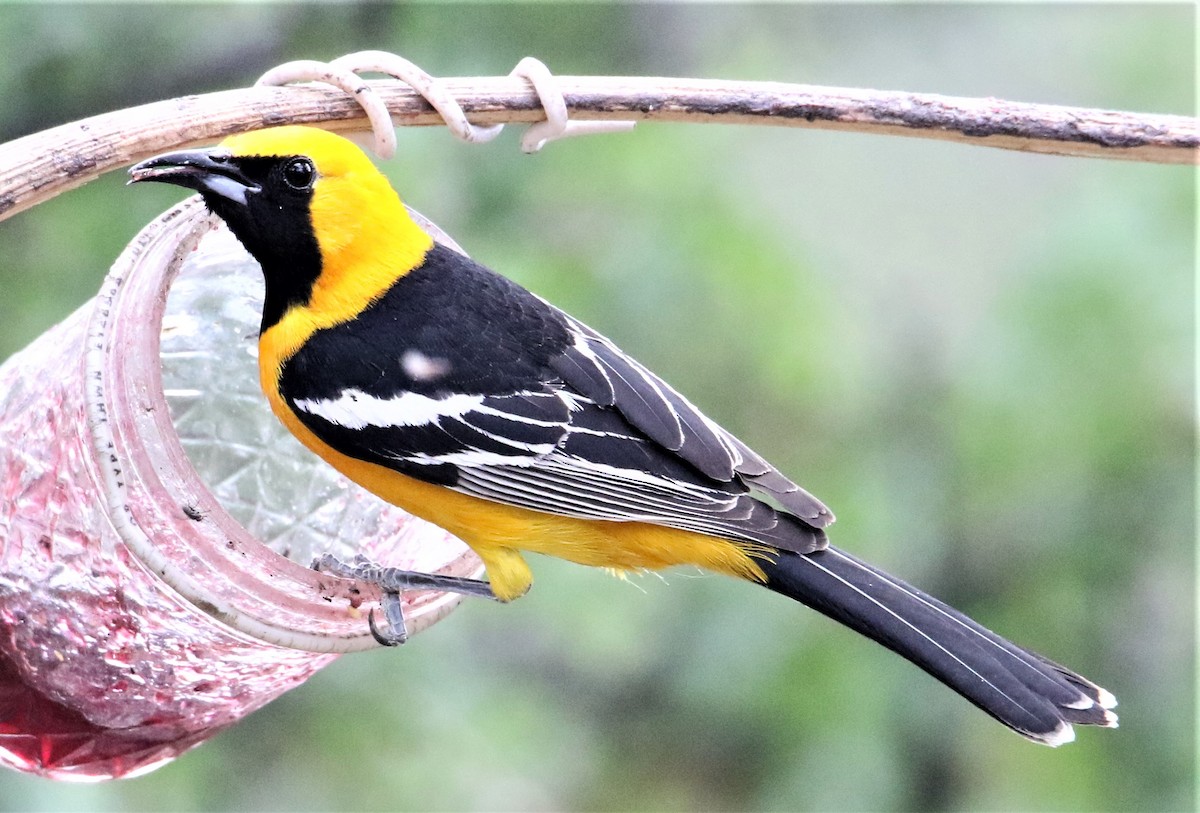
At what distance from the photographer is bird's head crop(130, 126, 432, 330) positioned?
2300 mm

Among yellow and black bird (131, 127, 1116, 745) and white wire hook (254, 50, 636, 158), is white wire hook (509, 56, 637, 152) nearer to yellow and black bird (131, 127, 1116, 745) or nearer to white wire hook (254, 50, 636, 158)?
white wire hook (254, 50, 636, 158)

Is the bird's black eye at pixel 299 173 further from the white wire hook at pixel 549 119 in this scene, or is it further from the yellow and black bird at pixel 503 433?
the white wire hook at pixel 549 119

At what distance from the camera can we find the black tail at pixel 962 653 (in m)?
2.41

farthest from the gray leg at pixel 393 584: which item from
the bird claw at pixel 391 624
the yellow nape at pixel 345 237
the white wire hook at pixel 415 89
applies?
the white wire hook at pixel 415 89

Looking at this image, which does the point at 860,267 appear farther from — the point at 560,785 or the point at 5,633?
the point at 5,633

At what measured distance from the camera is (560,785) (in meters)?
4.68

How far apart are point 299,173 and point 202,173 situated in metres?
0.18

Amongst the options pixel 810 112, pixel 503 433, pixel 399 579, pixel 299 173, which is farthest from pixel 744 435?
pixel 299 173

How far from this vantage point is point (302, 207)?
241 centimetres

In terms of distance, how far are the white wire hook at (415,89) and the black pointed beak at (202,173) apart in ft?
0.73

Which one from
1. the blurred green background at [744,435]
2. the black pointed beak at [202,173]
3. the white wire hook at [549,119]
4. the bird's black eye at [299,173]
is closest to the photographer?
the black pointed beak at [202,173]

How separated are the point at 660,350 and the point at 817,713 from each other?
4.15 ft

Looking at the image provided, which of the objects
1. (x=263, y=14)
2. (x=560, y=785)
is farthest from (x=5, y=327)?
(x=560, y=785)

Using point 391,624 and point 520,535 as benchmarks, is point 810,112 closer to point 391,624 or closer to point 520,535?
point 520,535
